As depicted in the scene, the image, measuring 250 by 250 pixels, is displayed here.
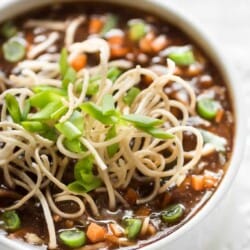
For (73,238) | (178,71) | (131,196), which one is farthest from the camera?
(178,71)

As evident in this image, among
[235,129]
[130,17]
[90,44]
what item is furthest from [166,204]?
[130,17]

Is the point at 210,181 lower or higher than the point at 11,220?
higher

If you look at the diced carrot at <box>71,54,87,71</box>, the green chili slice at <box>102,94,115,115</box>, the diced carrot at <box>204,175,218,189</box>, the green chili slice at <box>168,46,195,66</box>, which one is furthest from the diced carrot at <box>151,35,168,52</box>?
the diced carrot at <box>204,175,218,189</box>

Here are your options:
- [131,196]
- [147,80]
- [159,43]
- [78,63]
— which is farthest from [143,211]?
[159,43]

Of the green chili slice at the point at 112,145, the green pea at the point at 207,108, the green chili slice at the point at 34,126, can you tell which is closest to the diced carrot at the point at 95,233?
the green chili slice at the point at 112,145

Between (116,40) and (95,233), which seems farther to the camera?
(116,40)

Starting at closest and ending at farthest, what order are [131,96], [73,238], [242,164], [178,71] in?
[73,238], [131,96], [178,71], [242,164]

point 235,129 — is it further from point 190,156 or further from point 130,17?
point 130,17

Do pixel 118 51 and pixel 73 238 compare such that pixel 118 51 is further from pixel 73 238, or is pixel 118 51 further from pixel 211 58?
pixel 73 238

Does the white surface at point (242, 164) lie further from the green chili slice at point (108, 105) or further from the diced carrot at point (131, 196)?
the green chili slice at point (108, 105)
